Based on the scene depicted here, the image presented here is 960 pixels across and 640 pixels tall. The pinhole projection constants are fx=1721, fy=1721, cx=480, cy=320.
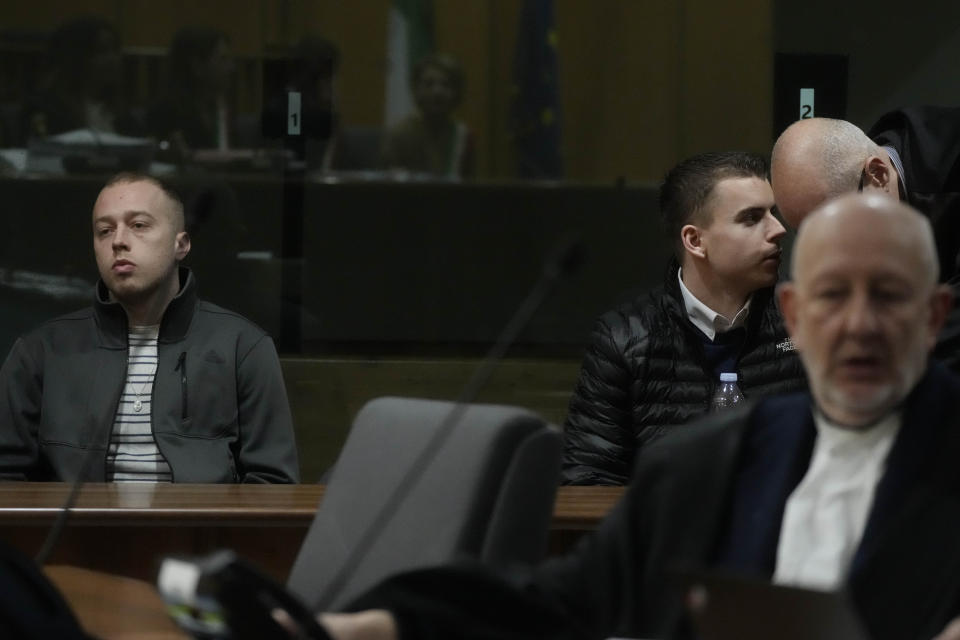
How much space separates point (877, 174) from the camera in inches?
147

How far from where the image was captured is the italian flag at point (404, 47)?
615 centimetres

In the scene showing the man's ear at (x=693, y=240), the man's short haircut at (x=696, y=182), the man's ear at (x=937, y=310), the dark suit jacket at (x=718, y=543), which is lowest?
the dark suit jacket at (x=718, y=543)

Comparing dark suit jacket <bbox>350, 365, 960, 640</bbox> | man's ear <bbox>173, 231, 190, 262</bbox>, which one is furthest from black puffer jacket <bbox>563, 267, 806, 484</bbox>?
dark suit jacket <bbox>350, 365, 960, 640</bbox>

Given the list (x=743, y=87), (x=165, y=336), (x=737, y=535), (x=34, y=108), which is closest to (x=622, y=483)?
(x=165, y=336)

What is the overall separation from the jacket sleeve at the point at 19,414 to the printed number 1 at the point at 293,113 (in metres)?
2.05

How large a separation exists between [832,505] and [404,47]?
4263 millimetres

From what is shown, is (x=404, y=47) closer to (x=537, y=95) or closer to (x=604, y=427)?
(x=537, y=95)

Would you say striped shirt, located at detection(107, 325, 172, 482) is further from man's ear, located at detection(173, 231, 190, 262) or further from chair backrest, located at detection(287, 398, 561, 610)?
chair backrest, located at detection(287, 398, 561, 610)

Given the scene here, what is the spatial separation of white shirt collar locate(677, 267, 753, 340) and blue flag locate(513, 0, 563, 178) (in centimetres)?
217

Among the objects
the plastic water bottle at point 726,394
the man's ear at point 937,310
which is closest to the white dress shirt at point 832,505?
the man's ear at point 937,310

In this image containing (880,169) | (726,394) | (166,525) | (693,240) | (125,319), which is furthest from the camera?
(125,319)

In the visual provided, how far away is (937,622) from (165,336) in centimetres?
264

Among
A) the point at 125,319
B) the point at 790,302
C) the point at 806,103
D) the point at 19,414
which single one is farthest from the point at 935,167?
the point at 806,103

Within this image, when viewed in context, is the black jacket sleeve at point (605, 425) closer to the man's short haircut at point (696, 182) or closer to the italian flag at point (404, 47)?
the man's short haircut at point (696, 182)
